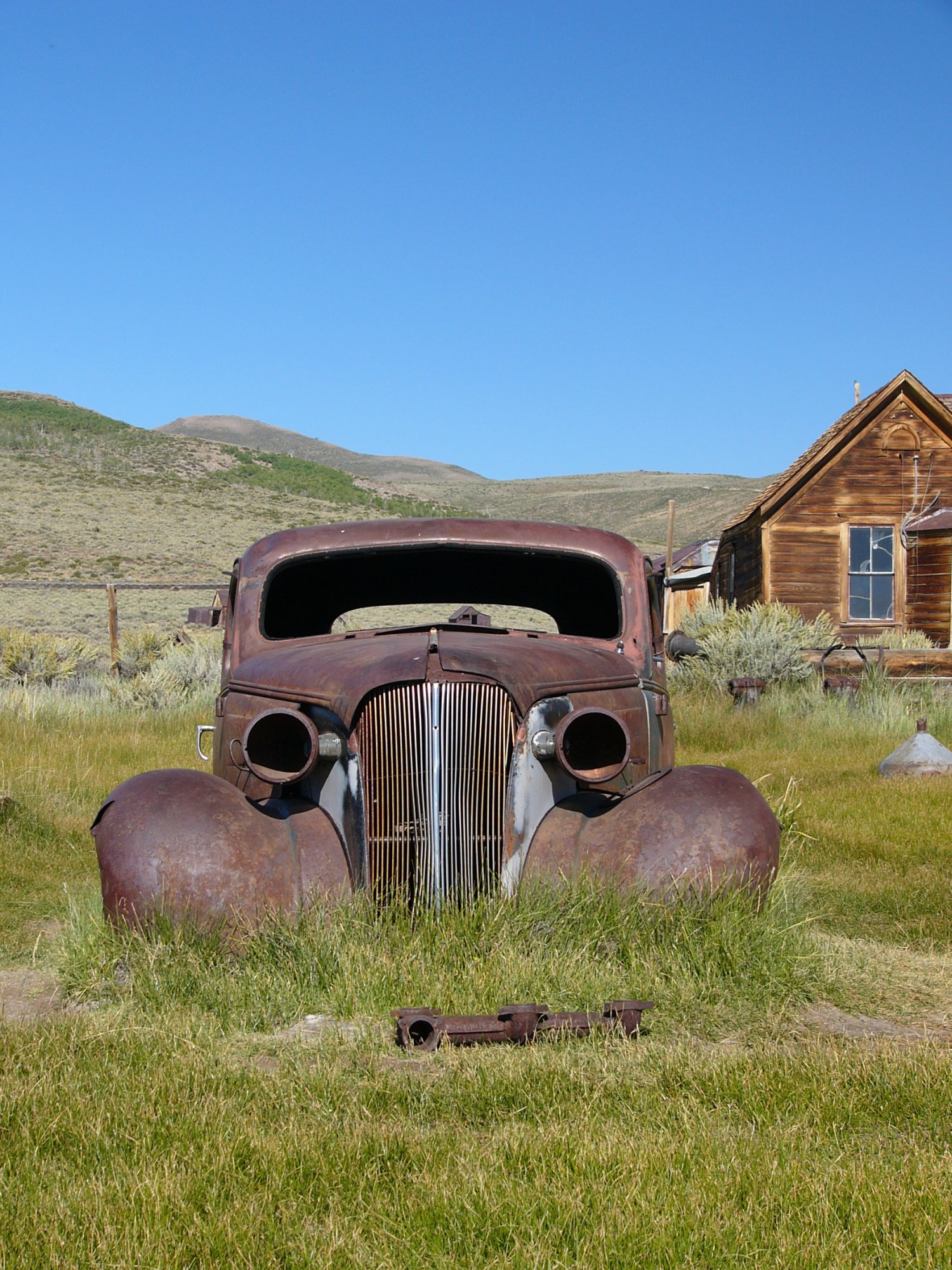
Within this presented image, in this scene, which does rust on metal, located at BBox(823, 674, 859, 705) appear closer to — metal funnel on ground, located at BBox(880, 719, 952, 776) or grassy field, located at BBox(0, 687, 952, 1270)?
metal funnel on ground, located at BBox(880, 719, 952, 776)

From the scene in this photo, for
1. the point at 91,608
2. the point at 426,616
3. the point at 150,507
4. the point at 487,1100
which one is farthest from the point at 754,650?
the point at 150,507

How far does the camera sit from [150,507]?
5672cm

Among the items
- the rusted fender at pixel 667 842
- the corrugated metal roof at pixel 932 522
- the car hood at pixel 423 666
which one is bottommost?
the rusted fender at pixel 667 842

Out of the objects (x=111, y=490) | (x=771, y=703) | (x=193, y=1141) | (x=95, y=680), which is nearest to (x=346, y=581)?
(x=193, y=1141)

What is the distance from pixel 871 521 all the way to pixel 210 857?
18.5 meters

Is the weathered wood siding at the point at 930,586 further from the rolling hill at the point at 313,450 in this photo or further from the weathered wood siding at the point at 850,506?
the rolling hill at the point at 313,450

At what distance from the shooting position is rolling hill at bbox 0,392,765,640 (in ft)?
130

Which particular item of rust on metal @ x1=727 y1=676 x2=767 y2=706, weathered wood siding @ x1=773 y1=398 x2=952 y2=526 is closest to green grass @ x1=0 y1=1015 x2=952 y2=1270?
rust on metal @ x1=727 y1=676 x2=767 y2=706

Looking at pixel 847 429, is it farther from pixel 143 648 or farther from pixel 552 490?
pixel 552 490

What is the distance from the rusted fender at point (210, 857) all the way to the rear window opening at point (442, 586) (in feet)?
4.85

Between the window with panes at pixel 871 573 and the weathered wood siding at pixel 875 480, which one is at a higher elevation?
the weathered wood siding at pixel 875 480

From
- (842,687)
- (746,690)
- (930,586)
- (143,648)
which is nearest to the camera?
(746,690)

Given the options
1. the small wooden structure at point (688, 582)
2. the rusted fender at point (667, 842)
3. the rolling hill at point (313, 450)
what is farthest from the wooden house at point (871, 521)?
the rolling hill at point (313, 450)

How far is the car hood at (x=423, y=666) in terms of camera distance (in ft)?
14.3
